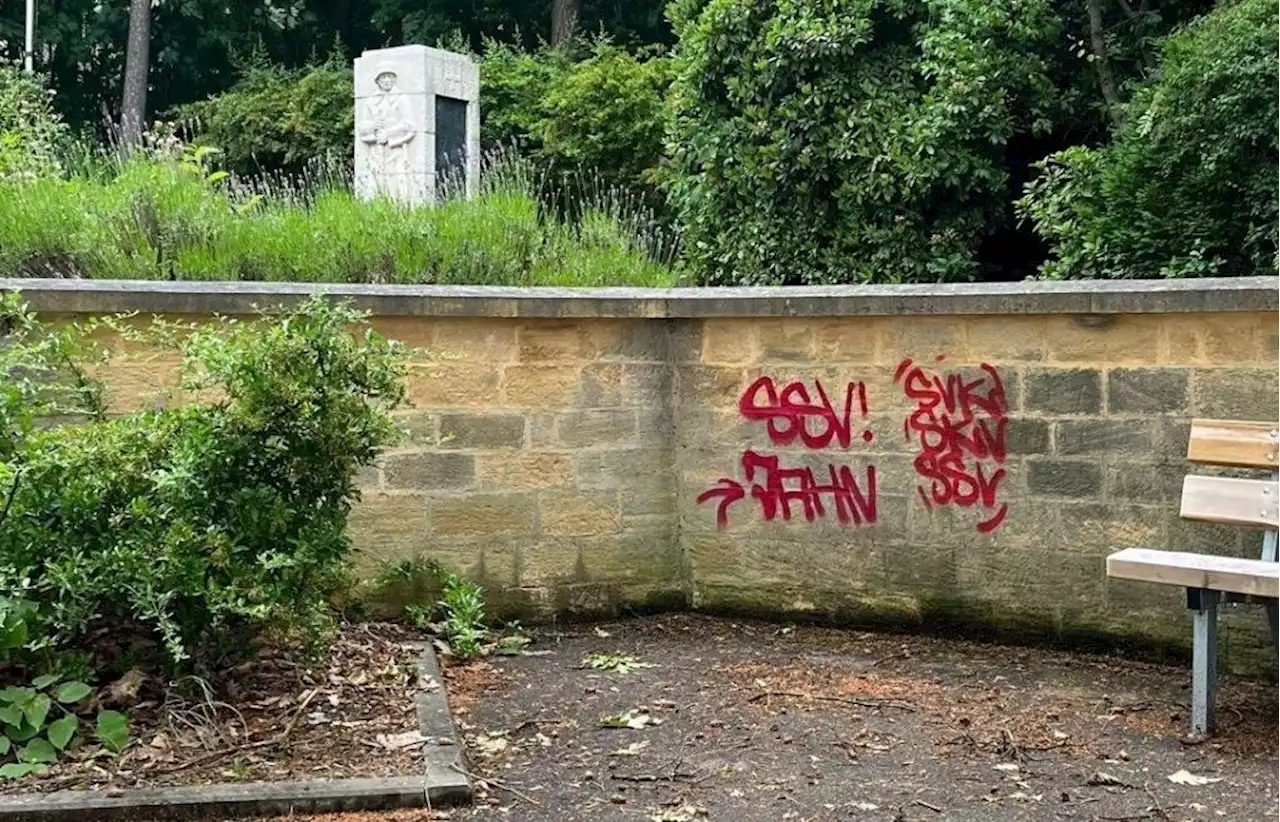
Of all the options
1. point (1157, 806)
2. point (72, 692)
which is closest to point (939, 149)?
point (1157, 806)

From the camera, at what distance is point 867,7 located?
938cm

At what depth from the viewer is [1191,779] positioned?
383 cm

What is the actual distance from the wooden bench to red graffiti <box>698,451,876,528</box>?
1.27 meters

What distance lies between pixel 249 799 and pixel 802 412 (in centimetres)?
296

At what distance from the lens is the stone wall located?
506 cm

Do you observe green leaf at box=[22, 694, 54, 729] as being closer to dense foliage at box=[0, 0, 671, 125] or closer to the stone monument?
the stone monument

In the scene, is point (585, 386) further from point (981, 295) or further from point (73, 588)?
point (73, 588)

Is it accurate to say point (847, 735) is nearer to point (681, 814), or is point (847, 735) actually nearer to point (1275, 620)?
point (681, 814)

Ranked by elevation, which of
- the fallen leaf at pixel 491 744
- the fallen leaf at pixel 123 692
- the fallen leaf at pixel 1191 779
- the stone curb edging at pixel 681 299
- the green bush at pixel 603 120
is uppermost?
the green bush at pixel 603 120

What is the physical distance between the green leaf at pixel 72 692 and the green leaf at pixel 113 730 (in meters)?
0.09

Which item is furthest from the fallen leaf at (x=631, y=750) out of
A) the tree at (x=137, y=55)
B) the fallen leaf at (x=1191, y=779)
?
the tree at (x=137, y=55)

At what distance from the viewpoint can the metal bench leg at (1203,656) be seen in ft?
13.8

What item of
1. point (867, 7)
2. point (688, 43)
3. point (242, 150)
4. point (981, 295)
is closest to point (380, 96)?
point (688, 43)

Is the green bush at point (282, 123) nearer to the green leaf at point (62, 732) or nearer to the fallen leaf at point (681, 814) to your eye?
the green leaf at point (62, 732)
